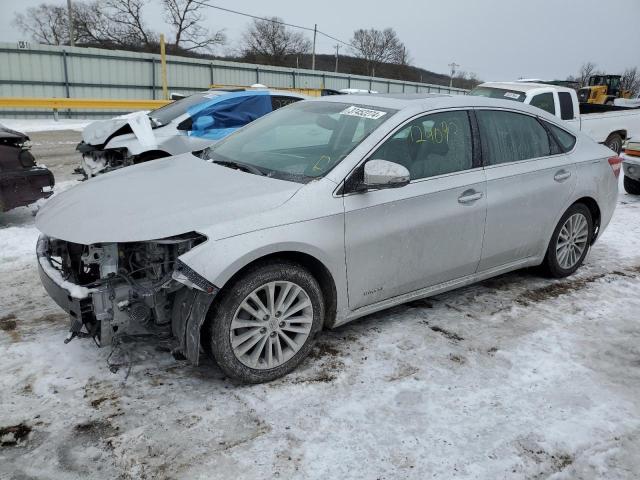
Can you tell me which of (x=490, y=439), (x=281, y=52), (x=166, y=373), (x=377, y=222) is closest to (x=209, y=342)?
(x=166, y=373)

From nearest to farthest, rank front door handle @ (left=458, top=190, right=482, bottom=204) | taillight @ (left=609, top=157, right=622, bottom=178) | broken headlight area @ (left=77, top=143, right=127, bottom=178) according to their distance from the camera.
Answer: front door handle @ (left=458, top=190, right=482, bottom=204) → taillight @ (left=609, top=157, right=622, bottom=178) → broken headlight area @ (left=77, top=143, right=127, bottom=178)

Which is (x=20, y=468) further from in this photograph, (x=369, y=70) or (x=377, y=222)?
(x=369, y=70)

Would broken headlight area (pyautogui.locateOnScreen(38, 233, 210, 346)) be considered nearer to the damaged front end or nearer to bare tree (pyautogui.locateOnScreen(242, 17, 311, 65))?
the damaged front end

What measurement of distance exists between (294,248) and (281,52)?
6666 cm

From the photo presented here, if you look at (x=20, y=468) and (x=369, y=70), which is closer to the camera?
(x=20, y=468)

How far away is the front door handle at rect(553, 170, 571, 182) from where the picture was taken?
4580 millimetres

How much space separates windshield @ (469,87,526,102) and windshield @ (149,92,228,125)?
526 cm

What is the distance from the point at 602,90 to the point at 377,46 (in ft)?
182

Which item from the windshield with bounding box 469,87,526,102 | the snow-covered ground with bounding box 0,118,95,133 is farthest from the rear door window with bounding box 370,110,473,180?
the snow-covered ground with bounding box 0,118,95,133

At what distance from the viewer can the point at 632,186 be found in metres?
9.40

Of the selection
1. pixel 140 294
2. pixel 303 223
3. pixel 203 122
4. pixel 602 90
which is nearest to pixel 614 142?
pixel 203 122

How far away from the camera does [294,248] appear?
3.08 metres

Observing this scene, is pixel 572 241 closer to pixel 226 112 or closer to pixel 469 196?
pixel 469 196

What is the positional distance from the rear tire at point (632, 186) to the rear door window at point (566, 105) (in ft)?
5.74
